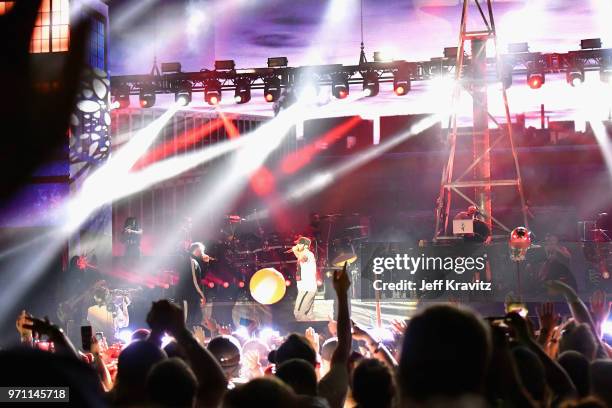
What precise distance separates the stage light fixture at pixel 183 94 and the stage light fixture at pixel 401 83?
4.63m

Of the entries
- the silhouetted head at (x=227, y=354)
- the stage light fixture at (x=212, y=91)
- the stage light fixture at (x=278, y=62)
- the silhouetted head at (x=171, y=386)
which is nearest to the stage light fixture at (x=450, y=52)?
the stage light fixture at (x=278, y=62)

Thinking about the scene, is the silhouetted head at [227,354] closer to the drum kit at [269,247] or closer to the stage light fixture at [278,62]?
the drum kit at [269,247]

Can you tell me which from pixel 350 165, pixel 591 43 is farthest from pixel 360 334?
pixel 350 165

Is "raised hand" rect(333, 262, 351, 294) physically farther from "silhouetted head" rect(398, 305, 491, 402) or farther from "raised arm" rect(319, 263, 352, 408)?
"silhouetted head" rect(398, 305, 491, 402)

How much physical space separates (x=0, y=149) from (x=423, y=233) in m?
14.9

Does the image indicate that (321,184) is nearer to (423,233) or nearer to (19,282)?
(423,233)

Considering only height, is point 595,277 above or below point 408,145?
below

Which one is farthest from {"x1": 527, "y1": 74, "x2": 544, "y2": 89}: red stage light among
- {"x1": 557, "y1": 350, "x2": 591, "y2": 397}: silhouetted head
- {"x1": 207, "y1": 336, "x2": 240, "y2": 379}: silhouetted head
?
{"x1": 557, "y1": 350, "x2": 591, "y2": 397}: silhouetted head

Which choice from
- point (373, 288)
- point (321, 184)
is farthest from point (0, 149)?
point (321, 184)

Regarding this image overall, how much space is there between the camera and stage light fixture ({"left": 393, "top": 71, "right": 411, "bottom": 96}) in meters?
18.7

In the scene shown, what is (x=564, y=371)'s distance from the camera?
3.65 meters

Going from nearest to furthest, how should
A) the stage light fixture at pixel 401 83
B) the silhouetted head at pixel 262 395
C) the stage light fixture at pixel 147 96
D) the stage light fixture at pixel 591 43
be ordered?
the silhouetted head at pixel 262 395 < the stage light fixture at pixel 591 43 < the stage light fixture at pixel 401 83 < the stage light fixture at pixel 147 96

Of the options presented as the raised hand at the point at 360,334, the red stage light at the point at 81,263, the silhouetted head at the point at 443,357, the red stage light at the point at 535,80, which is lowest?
the red stage light at the point at 81,263

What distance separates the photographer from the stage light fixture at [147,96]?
19484 millimetres
